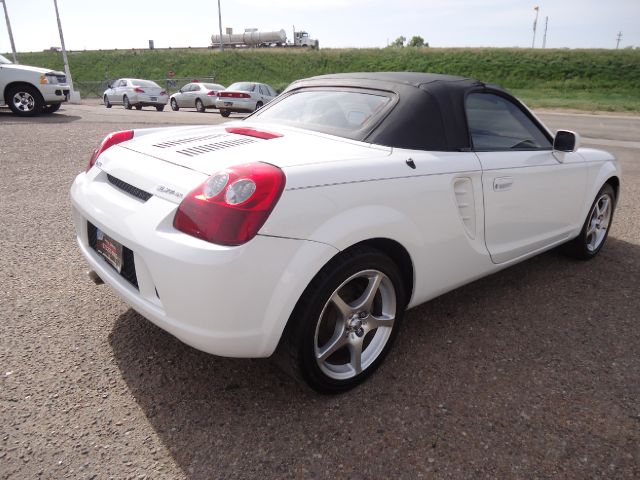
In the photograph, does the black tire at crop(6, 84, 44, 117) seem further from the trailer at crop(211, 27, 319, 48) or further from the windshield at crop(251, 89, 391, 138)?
the trailer at crop(211, 27, 319, 48)

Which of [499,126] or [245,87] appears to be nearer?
[499,126]

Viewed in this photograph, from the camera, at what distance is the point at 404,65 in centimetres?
4441

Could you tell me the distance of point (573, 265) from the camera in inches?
163

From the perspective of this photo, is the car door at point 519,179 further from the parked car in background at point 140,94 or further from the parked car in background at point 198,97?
the parked car in background at point 140,94

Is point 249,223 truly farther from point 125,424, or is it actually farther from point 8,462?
point 8,462

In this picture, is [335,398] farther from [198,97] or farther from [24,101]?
[198,97]

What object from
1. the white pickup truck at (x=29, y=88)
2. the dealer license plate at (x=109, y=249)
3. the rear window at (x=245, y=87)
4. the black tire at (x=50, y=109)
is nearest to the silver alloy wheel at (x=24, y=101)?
the white pickup truck at (x=29, y=88)

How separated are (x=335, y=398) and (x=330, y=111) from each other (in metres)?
1.67

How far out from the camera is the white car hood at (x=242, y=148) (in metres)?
2.14

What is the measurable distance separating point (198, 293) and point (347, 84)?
1.84m

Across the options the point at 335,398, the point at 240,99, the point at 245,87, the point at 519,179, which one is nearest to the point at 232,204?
the point at 335,398

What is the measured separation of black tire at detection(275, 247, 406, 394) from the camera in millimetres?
2062

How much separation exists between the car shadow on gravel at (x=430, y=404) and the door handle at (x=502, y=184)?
0.88 m

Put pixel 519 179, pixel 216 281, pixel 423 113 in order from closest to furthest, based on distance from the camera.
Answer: pixel 216 281 < pixel 423 113 < pixel 519 179
